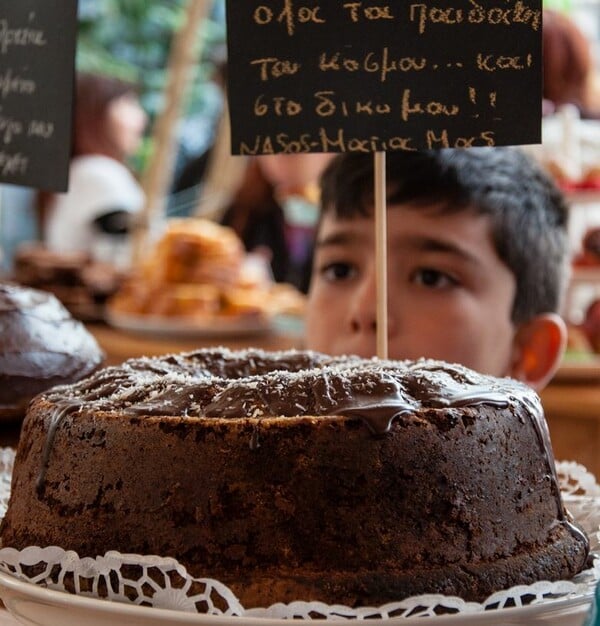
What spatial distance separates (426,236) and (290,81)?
72cm

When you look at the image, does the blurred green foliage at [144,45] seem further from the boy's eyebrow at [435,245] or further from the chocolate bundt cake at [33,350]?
the chocolate bundt cake at [33,350]

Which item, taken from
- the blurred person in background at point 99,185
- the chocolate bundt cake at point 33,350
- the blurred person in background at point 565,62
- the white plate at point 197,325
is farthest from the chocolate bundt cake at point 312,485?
the blurred person in background at point 99,185

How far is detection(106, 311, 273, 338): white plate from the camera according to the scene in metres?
3.21

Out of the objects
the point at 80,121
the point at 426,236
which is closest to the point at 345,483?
the point at 426,236

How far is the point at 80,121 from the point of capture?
5.78 meters

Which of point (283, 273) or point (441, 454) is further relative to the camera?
point (283, 273)

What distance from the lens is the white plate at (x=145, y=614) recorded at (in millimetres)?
849

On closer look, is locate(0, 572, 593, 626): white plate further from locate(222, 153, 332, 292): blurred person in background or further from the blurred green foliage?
the blurred green foliage

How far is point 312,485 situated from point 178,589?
155mm

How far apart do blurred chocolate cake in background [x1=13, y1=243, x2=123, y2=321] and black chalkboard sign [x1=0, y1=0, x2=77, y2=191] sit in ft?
7.14

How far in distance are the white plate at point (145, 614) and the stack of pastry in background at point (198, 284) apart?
91.8 inches

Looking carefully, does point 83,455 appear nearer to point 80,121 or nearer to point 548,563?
point 548,563

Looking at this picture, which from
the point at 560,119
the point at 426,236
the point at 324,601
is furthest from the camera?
the point at 560,119

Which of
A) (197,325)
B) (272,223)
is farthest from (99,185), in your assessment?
(197,325)
